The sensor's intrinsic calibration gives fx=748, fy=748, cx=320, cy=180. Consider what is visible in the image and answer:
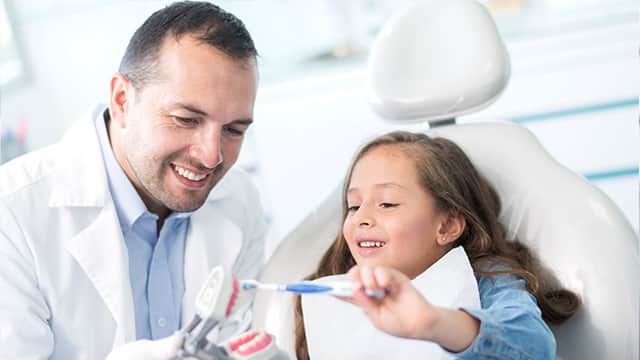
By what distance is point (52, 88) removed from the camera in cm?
306

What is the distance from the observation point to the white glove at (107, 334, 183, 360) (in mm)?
1084

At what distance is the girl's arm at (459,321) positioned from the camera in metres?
0.97

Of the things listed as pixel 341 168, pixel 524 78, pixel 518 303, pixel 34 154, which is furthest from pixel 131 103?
pixel 524 78

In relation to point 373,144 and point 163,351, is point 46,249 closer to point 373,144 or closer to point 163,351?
point 163,351

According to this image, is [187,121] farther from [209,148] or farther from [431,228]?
[431,228]

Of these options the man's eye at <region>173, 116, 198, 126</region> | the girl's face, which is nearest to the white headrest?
the girl's face

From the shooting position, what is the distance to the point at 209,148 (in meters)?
1.37

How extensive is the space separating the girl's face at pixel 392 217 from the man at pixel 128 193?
0.87 ft

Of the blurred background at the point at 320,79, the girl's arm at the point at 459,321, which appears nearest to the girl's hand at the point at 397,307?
the girl's arm at the point at 459,321

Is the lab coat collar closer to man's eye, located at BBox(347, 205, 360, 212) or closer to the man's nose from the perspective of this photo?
the man's nose

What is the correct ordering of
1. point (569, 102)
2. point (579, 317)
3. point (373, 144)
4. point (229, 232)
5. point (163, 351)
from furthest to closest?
point (569, 102) → point (229, 232) → point (373, 144) → point (579, 317) → point (163, 351)

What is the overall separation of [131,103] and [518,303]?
2.69 ft

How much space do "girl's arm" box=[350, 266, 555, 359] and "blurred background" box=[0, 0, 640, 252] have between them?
1768 mm

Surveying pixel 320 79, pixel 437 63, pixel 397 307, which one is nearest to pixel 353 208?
pixel 437 63
